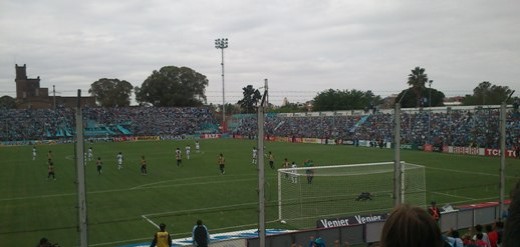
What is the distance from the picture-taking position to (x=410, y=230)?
1.87m

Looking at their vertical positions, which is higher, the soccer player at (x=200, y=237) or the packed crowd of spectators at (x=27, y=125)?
the packed crowd of spectators at (x=27, y=125)

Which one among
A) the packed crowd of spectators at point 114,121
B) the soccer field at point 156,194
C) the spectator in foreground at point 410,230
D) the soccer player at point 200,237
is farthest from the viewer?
the packed crowd of spectators at point 114,121

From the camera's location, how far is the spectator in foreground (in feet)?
6.12

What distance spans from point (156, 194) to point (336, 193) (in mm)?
10264

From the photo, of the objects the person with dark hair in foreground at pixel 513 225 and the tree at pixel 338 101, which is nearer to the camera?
the person with dark hair in foreground at pixel 513 225

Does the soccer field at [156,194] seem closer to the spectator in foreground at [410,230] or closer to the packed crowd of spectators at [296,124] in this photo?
the packed crowd of spectators at [296,124]

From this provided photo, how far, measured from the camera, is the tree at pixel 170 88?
328ft

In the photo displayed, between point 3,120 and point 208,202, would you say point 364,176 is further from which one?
point 3,120

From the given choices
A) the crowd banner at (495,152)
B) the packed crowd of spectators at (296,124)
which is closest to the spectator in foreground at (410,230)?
the packed crowd of spectators at (296,124)

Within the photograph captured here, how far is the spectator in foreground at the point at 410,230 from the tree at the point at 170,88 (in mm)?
99832

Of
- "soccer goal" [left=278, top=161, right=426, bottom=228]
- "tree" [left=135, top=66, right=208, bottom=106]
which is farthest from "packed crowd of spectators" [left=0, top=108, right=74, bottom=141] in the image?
"soccer goal" [left=278, top=161, right=426, bottom=228]

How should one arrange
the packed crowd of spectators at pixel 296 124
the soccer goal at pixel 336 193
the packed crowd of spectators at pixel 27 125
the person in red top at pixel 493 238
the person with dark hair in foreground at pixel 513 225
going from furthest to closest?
the packed crowd of spectators at pixel 27 125, the packed crowd of spectators at pixel 296 124, the soccer goal at pixel 336 193, the person in red top at pixel 493 238, the person with dark hair in foreground at pixel 513 225

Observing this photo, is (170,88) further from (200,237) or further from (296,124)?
(200,237)

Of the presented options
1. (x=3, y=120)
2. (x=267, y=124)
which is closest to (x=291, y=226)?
(x=267, y=124)
